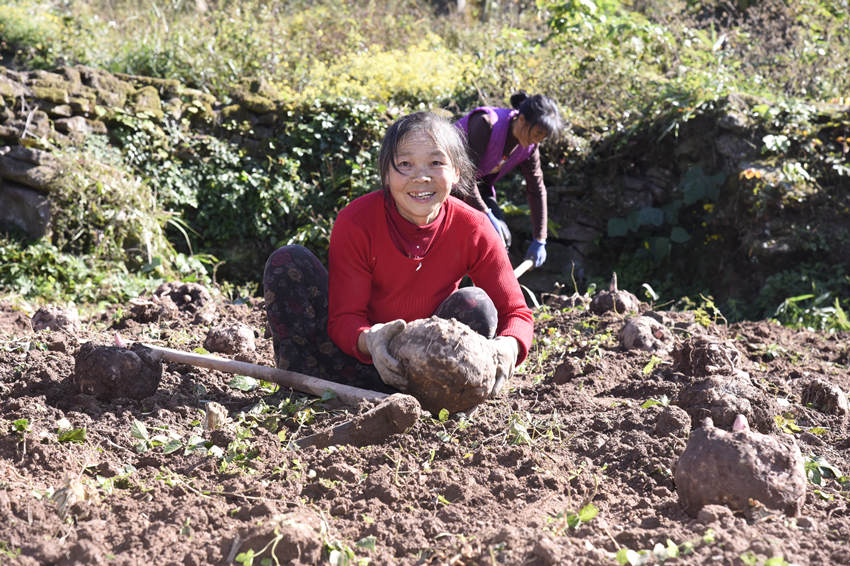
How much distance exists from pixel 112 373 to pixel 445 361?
122cm

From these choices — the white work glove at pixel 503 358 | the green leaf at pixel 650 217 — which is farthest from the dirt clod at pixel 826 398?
the green leaf at pixel 650 217

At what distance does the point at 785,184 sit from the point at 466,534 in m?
5.32

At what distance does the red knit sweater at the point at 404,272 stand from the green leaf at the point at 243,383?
1.54ft

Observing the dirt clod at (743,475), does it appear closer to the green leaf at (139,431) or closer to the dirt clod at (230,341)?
the green leaf at (139,431)

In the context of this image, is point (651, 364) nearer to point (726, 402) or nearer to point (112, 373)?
point (726, 402)

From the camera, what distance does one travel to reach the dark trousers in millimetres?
3031

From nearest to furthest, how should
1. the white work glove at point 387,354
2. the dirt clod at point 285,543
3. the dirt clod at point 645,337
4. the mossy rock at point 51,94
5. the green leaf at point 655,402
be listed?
the dirt clod at point 285,543 < the white work glove at point 387,354 < the green leaf at point 655,402 < the dirt clod at point 645,337 < the mossy rock at point 51,94

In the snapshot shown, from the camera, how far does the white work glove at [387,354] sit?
2.62 metres

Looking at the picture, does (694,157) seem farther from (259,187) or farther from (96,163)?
(96,163)

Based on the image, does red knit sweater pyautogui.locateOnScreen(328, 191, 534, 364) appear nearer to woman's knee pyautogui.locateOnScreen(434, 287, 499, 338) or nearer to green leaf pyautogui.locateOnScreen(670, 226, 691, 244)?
woman's knee pyautogui.locateOnScreen(434, 287, 499, 338)

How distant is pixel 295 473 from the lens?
2.31 m

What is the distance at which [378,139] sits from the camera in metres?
7.22

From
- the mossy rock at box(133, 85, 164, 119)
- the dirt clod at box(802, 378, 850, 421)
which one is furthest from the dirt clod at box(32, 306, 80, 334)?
the dirt clod at box(802, 378, 850, 421)

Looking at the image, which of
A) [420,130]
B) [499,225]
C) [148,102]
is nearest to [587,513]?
[420,130]
